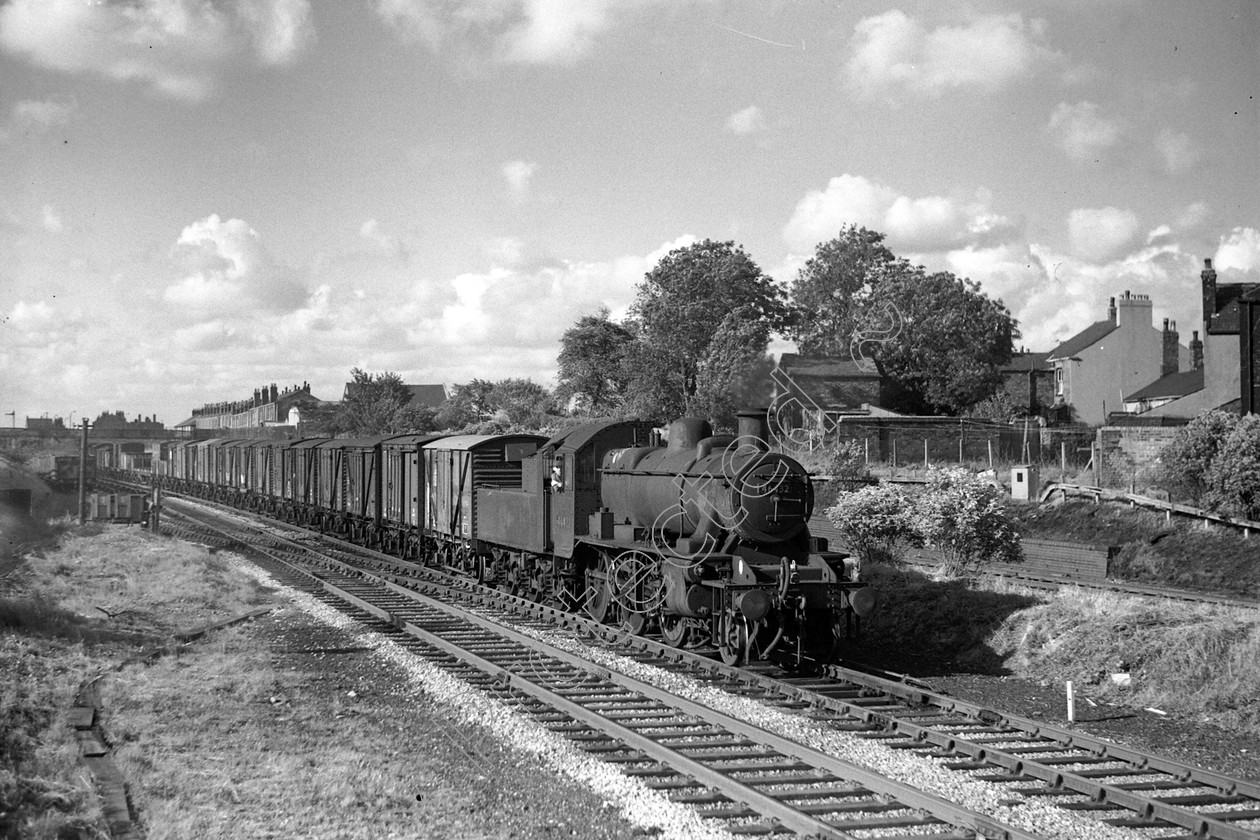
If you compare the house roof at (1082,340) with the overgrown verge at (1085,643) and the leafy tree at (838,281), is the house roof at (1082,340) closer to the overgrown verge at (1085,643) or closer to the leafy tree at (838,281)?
the leafy tree at (838,281)

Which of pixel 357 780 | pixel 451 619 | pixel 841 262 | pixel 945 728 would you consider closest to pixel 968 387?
pixel 841 262

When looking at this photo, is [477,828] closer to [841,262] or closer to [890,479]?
[890,479]

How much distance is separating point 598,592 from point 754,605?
13.9 feet

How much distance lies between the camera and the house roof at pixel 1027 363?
76.1 meters

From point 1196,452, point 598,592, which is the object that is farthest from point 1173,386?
point 598,592

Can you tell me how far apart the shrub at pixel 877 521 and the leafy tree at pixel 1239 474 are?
980 centimetres

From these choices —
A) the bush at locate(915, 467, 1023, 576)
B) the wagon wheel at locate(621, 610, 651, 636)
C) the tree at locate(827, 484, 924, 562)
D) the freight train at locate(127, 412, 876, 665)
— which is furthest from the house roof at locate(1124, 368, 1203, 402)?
the wagon wheel at locate(621, 610, 651, 636)

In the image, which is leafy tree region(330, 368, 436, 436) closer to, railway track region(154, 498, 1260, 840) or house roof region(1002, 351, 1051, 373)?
house roof region(1002, 351, 1051, 373)

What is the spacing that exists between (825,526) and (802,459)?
10140 mm

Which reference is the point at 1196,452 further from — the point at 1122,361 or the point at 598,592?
the point at 1122,361

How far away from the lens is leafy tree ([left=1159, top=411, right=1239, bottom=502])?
84.7ft

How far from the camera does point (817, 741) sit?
8984mm

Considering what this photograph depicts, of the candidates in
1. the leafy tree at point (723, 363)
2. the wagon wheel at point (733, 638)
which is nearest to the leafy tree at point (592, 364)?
the leafy tree at point (723, 363)

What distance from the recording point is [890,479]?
3353 centimetres
